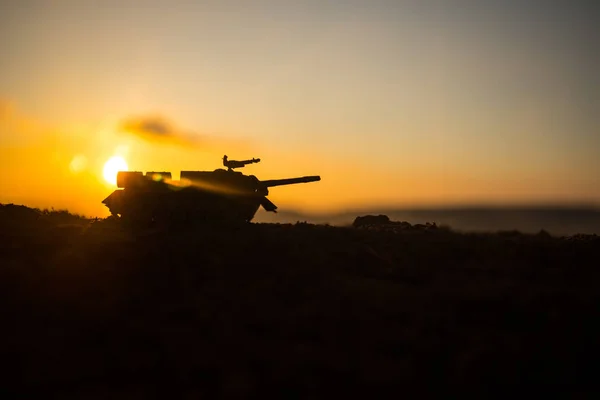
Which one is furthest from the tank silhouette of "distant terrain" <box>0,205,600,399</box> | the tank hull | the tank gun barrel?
"distant terrain" <box>0,205,600,399</box>

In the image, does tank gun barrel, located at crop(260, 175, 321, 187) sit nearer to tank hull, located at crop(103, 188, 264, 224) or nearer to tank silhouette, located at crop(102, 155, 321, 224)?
tank silhouette, located at crop(102, 155, 321, 224)

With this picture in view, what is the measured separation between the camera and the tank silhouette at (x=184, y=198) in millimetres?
21891

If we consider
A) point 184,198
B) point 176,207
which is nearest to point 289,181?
point 184,198

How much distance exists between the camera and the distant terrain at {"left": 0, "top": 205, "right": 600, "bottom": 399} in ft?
30.8

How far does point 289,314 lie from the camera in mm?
12383

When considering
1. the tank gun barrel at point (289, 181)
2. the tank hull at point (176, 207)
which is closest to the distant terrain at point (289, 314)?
the tank hull at point (176, 207)

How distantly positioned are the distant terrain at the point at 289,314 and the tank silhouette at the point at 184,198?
7.42 feet

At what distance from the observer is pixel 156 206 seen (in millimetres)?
21906

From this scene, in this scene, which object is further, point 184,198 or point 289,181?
point 289,181

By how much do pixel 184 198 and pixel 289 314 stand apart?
35.7ft

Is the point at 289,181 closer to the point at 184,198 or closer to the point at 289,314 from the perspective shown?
the point at 184,198

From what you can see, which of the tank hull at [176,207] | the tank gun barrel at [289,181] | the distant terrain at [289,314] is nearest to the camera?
the distant terrain at [289,314]

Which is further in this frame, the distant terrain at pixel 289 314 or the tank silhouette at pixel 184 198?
the tank silhouette at pixel 184 198

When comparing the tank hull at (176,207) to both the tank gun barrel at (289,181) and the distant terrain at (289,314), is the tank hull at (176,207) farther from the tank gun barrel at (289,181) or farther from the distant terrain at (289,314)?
the tank gun barrel at (289,181)
